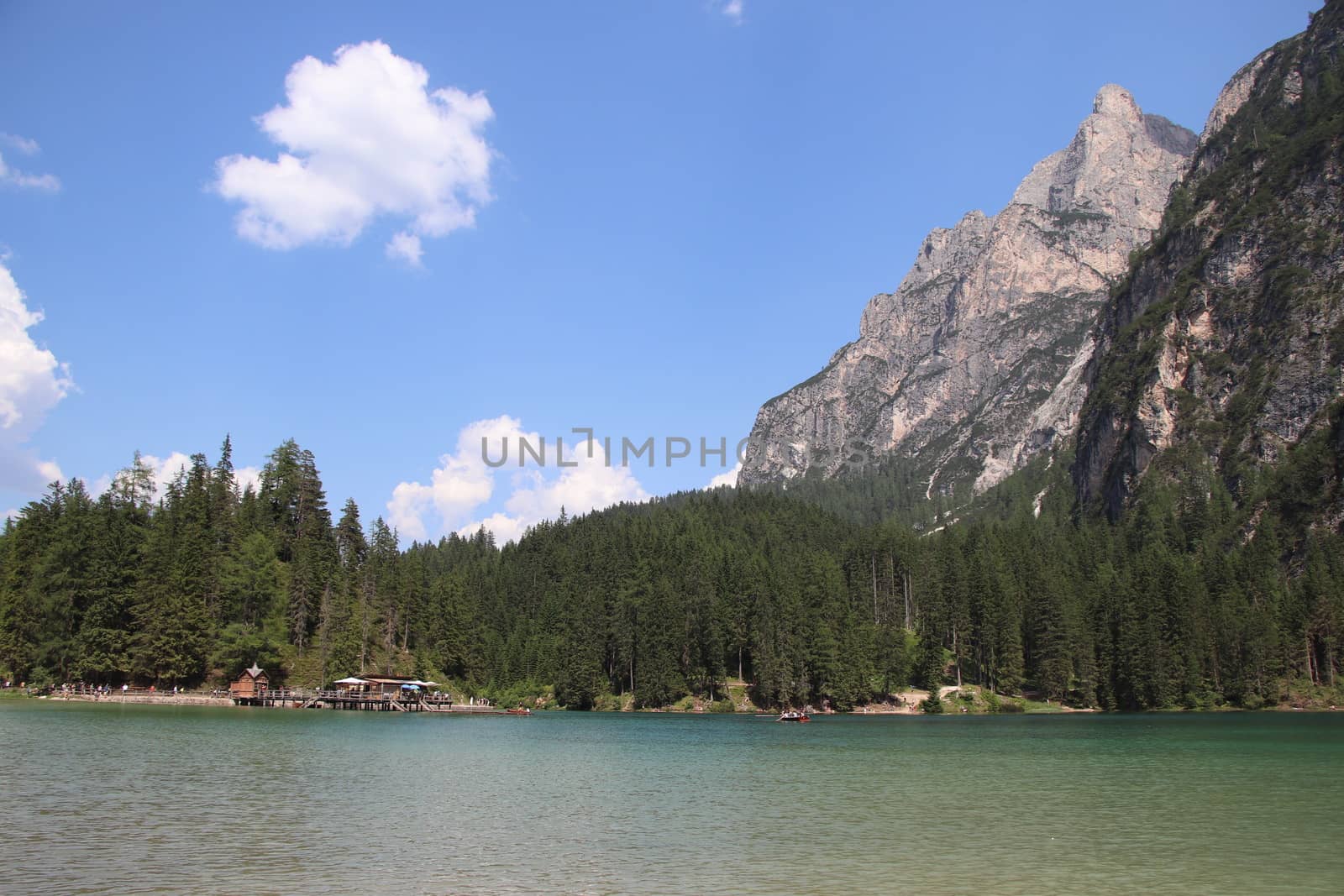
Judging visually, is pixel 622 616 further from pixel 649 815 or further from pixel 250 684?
pixel 649 815

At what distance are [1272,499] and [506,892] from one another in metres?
201

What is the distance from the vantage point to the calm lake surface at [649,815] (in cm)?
2567

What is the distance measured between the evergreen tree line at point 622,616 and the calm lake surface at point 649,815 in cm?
4663

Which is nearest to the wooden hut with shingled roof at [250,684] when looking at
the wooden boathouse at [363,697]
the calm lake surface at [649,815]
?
the wooden boathouse at [363,697]

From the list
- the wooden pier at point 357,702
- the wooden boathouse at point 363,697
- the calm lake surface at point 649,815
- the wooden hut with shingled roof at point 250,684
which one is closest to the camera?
the calm lake surface at point 649,815

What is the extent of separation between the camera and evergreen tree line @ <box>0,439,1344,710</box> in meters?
116

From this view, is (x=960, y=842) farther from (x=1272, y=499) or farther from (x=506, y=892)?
(x=1272, y=499)

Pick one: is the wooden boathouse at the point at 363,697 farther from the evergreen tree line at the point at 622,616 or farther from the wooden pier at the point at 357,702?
the evergreen tree line at the point at 622,616

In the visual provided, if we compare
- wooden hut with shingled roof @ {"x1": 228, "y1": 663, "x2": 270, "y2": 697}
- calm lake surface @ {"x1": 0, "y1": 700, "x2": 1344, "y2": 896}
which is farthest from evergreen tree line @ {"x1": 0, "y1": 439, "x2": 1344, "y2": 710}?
calm lake surface @ {"x1": 0, "y1": 700, "x2": 1344, "y2": 896}

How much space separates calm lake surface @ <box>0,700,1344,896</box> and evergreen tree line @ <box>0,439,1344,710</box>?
153 ft

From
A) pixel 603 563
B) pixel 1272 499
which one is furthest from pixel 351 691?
pixel 1272 499

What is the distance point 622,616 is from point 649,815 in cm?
10543

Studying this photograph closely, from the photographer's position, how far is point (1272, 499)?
185 metres

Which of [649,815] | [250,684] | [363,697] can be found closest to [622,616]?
[363,697]
